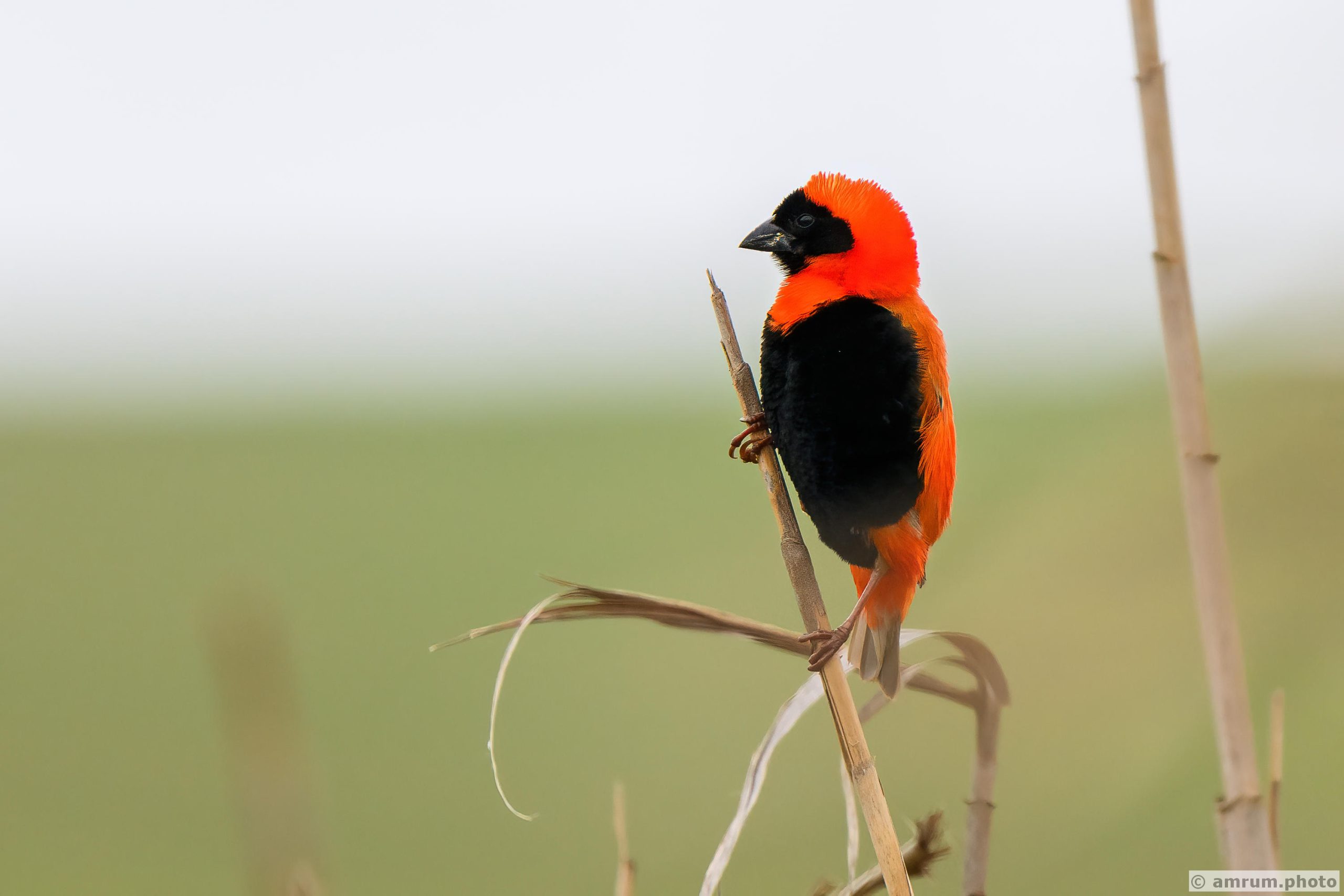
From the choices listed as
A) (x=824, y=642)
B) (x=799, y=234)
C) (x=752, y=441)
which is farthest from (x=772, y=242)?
(x=824, y=642)

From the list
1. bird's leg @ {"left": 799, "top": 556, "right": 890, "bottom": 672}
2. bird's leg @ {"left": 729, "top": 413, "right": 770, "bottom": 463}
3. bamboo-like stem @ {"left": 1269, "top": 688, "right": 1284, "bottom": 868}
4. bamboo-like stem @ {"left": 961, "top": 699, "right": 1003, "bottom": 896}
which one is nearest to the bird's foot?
bird's leg @ {"left": 799, "top": 556, "right": 890, "bottom": 672}

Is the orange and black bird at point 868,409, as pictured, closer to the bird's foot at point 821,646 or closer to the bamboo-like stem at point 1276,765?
the bird's foot at point 821,646

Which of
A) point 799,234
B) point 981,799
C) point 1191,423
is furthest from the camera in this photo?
point 799,234

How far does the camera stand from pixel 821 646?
124 cm

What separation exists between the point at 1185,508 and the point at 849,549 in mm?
801

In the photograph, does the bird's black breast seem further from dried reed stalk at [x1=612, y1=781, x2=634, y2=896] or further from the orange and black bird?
dried reed stalk at [x1=612, y1=781, x2=634, y2=896]

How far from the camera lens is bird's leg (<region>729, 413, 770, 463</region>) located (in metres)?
1.91

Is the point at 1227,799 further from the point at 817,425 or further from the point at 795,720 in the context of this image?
the point at 817,425

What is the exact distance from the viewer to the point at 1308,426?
4.04 metres

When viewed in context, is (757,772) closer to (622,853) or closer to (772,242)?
(622,853)

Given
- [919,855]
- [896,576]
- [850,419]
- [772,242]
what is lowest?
[919,855]

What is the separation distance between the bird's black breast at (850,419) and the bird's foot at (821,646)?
52 cm

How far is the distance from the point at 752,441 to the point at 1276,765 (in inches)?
40.9

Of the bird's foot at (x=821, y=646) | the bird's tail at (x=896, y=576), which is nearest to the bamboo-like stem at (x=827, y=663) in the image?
the bird's foot at (x=821, y=646)
